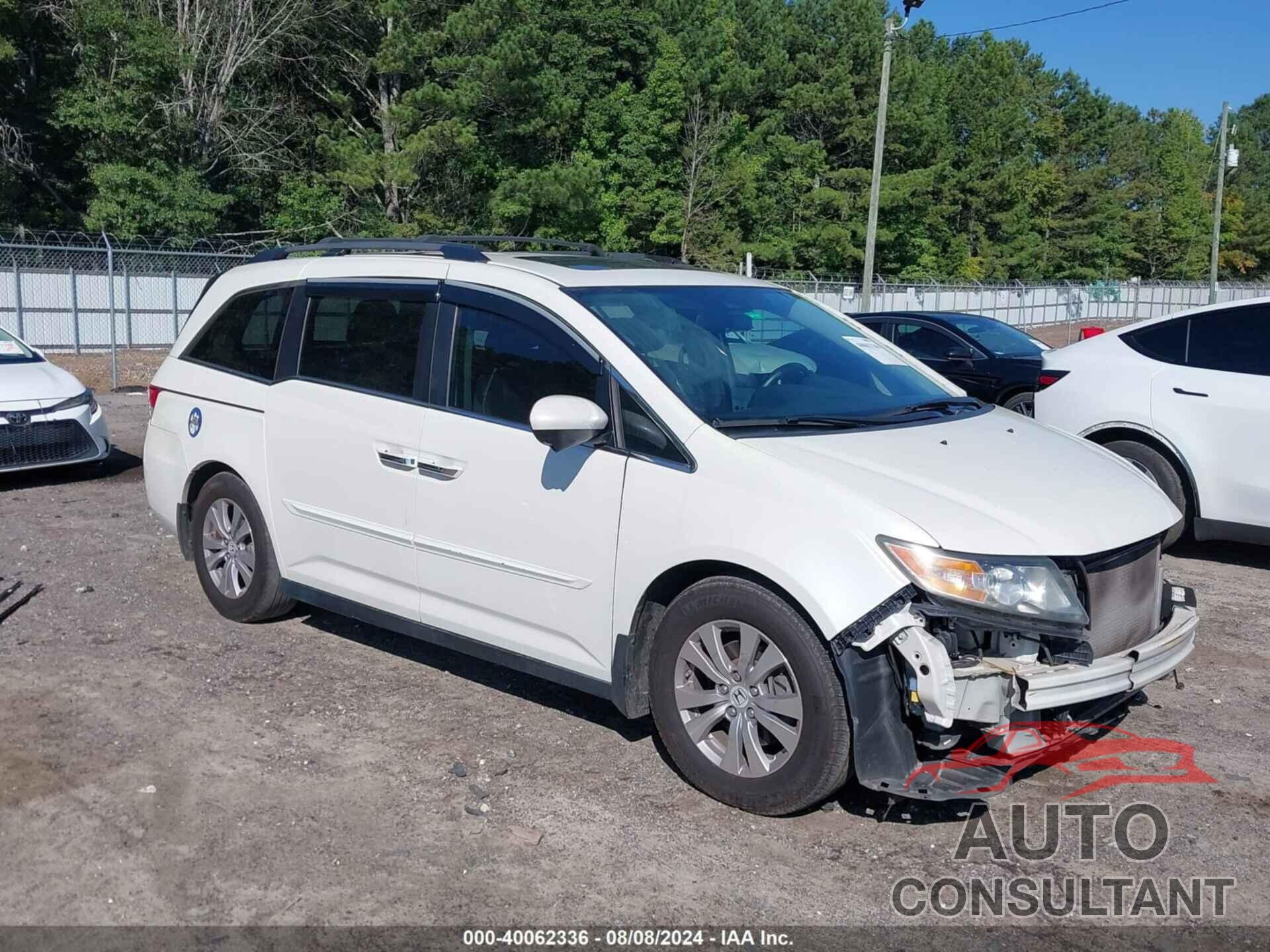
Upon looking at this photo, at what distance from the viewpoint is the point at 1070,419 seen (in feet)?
27.2

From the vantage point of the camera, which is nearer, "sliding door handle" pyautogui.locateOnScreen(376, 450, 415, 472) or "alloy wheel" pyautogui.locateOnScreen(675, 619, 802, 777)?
"alloy wheel" pyautogui.locateOnScreen(675, 619, 802, 777)

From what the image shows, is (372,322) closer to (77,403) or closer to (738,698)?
(738,698)

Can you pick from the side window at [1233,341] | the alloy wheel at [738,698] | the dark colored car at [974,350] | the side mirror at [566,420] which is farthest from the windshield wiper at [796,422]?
the dark colored car at [974,350]

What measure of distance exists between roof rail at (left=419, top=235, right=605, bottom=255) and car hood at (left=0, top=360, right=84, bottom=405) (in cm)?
498

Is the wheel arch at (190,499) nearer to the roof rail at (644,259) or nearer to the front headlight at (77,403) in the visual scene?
the roof rail at (644,259)

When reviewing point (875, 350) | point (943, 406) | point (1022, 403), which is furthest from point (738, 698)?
point (1022, 403)

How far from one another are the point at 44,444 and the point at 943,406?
7.54m

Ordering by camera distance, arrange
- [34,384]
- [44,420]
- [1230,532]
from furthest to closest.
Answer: [34,384] → [44,420] → [1230,532]

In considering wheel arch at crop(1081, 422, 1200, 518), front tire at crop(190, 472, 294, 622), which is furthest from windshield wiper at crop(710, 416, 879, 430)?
wheel arch at crop(1081, 422, 1200, 518)

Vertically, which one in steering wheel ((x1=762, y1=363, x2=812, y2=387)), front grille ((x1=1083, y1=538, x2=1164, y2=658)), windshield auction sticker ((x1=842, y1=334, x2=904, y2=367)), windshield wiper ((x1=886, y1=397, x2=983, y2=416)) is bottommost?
front grille ((x1=1083, y1=538, x2=1164, y2=658))

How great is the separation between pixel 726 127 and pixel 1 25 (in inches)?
984

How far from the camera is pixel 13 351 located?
10.5m

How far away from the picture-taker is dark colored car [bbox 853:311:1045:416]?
1238 cm

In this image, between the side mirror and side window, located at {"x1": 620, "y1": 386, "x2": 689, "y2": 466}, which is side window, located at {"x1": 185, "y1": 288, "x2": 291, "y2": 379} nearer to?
the side mirror
